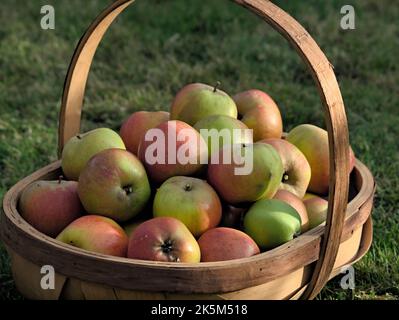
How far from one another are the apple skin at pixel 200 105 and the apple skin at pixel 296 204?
30 cm

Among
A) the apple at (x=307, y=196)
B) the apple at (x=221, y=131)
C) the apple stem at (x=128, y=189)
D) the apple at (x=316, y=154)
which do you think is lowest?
the apple at (x=307, y=196)

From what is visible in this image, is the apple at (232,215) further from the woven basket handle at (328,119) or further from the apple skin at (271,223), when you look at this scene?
the woven basket handle at (328,119)

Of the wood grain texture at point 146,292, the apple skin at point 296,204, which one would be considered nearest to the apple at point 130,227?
the wood grain texture at point 146,292

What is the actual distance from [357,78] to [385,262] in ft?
5.08

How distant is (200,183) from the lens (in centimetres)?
179

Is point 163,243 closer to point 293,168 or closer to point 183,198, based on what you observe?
point 183,198

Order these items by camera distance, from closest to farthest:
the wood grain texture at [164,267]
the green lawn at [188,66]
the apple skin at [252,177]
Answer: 1. the wood grain texture at [164,267]
2. the apple skin at [252,177]
3. the green lawn at [188,66]

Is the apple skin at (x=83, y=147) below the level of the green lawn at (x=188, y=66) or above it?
below

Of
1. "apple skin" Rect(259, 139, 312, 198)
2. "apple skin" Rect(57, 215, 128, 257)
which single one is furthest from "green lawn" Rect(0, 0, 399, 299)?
"apple skin" Rect(57, 215, 128, 257)

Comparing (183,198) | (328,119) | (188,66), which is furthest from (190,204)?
(188,66)

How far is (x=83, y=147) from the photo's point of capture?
195cm

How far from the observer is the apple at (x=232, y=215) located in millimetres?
1844

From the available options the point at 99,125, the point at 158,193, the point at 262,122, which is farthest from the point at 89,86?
the point at 158,193
